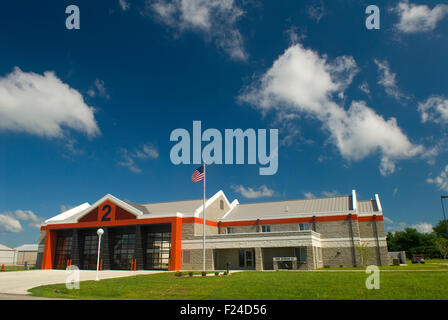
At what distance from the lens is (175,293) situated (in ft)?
47.6

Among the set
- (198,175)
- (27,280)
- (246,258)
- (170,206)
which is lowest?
(27,280)

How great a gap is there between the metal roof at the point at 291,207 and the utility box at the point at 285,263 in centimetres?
827

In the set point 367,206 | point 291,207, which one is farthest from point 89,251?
point 367,206

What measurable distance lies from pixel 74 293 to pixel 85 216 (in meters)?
27.3

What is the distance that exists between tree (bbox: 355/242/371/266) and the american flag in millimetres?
17409

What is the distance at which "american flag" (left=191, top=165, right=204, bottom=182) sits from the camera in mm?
32750

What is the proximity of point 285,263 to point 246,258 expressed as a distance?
530 cm

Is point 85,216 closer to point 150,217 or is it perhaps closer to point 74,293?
point 150,217

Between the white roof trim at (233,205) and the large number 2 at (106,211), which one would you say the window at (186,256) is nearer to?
the white roof trim at (233,205)

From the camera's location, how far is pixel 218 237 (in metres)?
36.0

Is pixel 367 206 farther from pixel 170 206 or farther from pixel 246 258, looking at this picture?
pixel 170 206

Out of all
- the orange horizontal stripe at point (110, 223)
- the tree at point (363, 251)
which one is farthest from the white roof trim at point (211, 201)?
the tree at point (363, 251)
